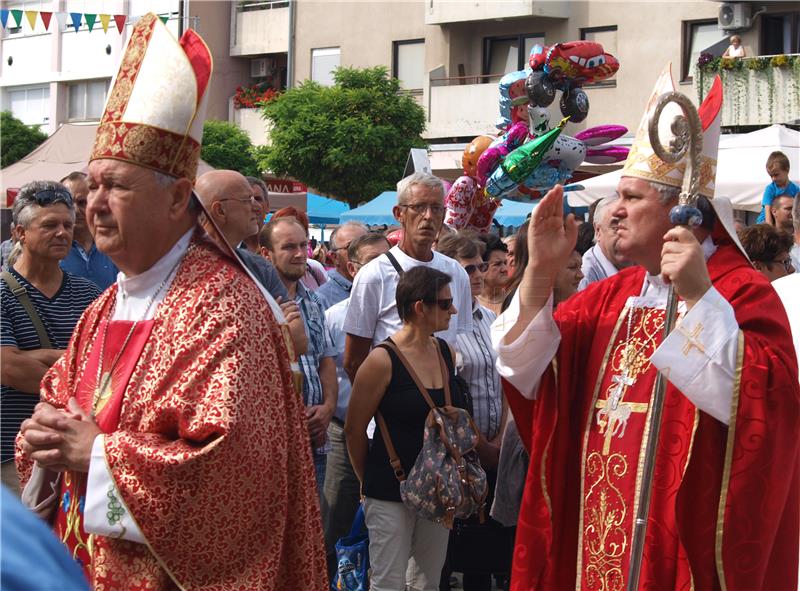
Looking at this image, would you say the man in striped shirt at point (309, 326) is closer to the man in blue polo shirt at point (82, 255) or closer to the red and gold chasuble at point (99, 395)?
the man in blue polo shirt at point (82, 255)

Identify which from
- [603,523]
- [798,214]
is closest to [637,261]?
[603,523]

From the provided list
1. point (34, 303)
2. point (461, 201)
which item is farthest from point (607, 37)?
point (34, 303)

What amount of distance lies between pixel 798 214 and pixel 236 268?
3589mm

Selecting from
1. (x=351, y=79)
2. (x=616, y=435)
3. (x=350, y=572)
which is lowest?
(x=350, y=572)

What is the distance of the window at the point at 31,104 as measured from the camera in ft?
139

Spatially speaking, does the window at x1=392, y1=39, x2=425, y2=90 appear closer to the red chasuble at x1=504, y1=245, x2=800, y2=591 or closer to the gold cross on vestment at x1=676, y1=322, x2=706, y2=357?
the red chasuble at x1=504, y1=245, x2=800, y2=591

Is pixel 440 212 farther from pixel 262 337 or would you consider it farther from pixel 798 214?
pixel 262 337

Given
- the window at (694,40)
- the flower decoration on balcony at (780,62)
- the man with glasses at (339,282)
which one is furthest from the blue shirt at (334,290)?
the window at (694,40)

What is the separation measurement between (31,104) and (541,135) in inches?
1442

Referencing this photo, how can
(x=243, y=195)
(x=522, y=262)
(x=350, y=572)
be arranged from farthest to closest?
(x=522, y=262), (x=350, y=572), (x=243, y=195)

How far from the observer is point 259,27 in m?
37.0

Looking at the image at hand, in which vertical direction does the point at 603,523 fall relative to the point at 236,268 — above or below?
below

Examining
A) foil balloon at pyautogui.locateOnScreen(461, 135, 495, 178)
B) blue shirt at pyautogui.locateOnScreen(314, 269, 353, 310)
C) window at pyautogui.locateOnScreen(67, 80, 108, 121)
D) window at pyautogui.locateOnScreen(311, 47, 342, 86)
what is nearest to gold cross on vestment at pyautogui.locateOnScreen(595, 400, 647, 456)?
blue shirt at pyautogui.locateOnScreen(314, 269, 353, 310)

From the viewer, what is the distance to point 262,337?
11.4ft
